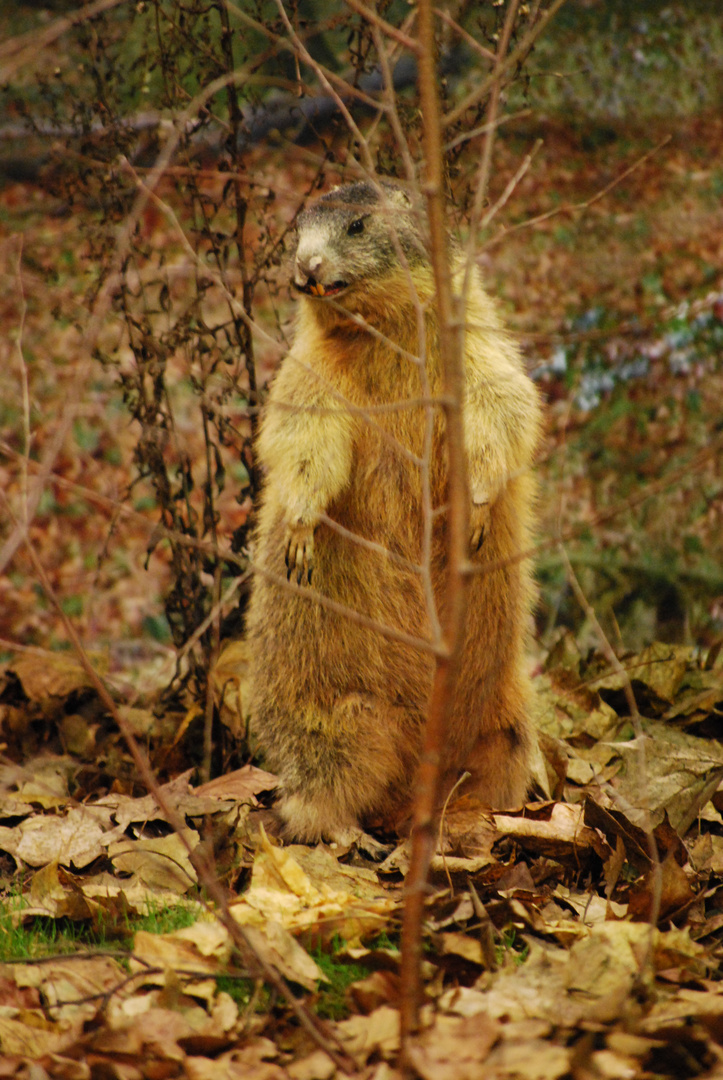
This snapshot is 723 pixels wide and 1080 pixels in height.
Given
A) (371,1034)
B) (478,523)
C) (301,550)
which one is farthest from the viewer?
(301,550)

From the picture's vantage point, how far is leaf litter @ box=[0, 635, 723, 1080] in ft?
7.07

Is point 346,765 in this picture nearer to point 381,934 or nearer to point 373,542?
point 373,542

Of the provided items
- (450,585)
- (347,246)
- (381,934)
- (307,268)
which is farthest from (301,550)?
(450,585)

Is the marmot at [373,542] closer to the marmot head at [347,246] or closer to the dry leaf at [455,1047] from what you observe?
the marmot head at [347,246]

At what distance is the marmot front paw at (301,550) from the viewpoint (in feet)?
11.6

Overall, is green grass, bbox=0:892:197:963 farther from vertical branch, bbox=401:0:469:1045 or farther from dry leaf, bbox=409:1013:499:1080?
vertical branch, bbox=401:0:469:1045

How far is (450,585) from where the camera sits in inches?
77.9

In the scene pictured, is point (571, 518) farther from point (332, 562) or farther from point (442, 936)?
point (442, 936)

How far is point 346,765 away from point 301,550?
75cm

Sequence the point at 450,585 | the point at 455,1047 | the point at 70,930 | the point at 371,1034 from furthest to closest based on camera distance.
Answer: the point at 70,930, the point at 371,1034, the point at 455,1047, the point at 450,585

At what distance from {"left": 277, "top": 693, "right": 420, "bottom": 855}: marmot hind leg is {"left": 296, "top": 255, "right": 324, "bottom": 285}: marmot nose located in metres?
1.41

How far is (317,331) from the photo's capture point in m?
3.79

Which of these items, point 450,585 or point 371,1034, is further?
point 371,1034

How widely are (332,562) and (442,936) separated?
4.69ft
